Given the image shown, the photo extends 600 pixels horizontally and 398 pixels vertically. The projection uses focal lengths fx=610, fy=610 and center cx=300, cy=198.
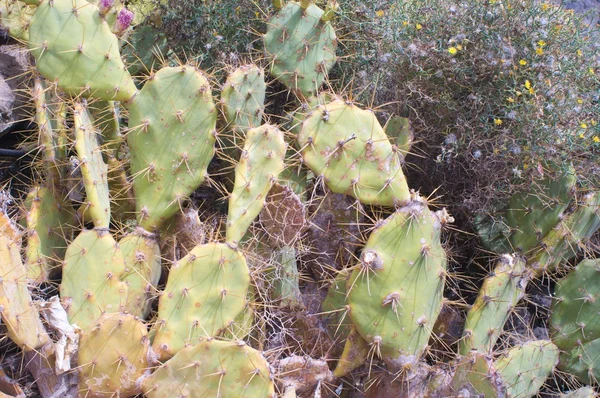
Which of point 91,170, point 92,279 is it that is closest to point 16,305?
point 92,279

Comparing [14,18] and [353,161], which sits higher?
[353,161]

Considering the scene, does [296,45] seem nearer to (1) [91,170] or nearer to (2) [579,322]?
(1) [91,170]

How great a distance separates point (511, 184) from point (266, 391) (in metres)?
1.50

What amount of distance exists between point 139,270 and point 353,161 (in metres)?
0.94

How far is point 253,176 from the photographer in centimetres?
240

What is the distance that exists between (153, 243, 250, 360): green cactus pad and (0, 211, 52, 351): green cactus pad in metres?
0.40

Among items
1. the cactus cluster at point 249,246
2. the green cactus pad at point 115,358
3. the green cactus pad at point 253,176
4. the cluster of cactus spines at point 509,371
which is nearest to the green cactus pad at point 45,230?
the cactus cluster at point 249,246

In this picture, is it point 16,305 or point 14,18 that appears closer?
point 16,305

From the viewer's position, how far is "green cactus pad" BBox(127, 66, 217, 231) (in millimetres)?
2492

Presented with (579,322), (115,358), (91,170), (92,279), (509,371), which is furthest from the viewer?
(579,322)

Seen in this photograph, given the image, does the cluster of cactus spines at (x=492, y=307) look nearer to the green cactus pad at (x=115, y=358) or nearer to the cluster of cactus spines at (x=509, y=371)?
the cluster of cactus spines at (x=509, y=371)

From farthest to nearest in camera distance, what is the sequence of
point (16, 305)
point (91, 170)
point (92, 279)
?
point (91, 170) < point (92, 279) < point (16, 305)

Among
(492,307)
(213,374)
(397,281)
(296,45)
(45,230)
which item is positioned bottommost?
(45,230)

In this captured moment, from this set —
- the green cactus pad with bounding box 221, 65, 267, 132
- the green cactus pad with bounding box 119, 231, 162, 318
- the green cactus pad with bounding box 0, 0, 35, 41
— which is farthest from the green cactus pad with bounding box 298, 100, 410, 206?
the green cactus pad with bounding box 0, 0, 35, 41
